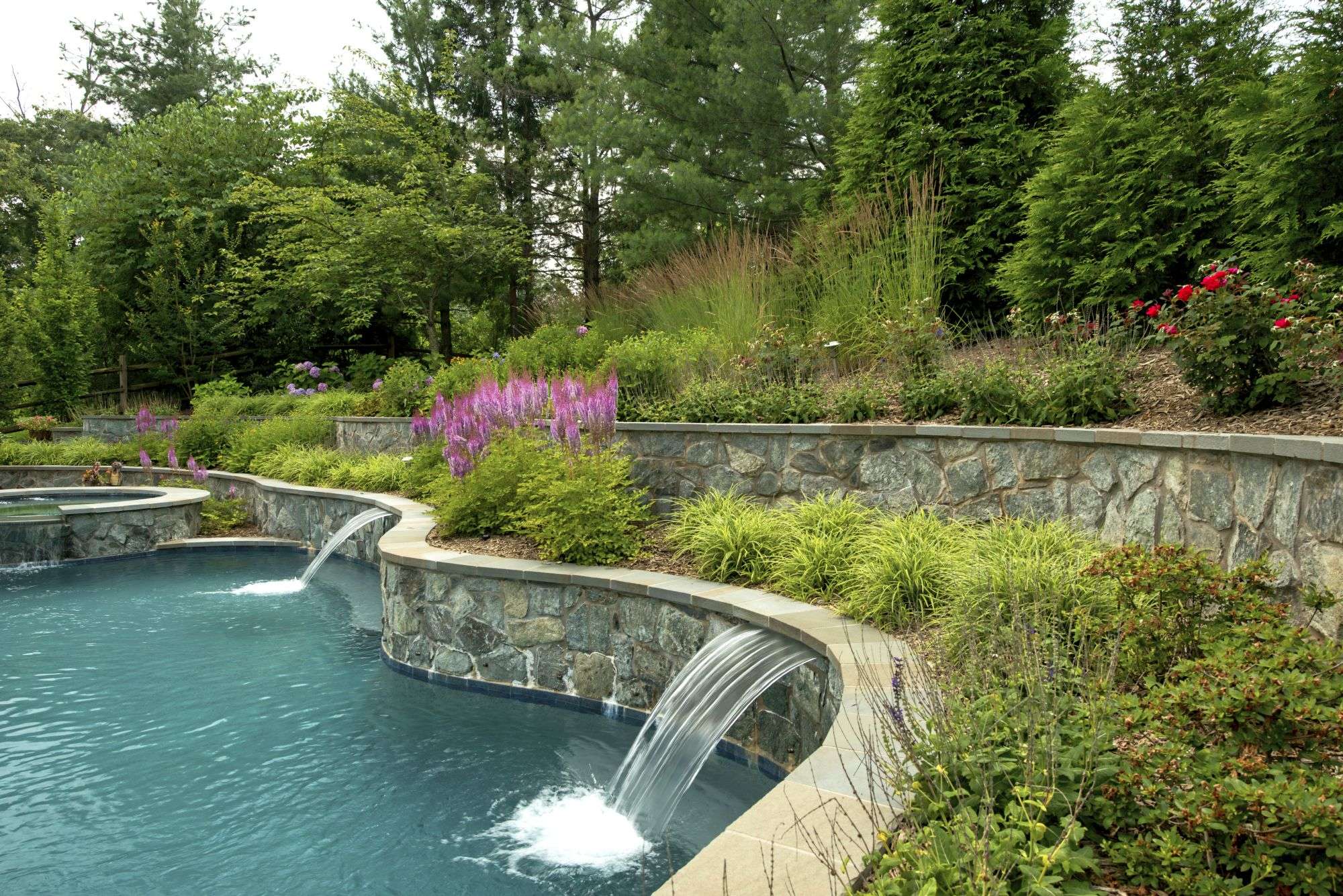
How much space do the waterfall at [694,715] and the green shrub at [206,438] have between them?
11145mm

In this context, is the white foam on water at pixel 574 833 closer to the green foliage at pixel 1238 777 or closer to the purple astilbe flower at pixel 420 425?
the green foliage at pixel 1238 777

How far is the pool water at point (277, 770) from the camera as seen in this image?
3143 mm

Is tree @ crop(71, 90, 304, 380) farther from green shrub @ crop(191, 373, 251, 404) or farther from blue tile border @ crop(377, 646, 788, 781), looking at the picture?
blue tile border @ crop(377, 646, 788, 781)

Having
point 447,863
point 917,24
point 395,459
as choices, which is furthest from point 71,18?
point 447,863

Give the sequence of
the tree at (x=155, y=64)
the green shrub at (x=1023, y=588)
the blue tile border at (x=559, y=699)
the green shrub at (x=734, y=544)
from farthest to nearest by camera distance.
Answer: the tree at (x=155, y=64), the green shrub at (x=734, y=544), the blue tile border at (x=559, y=699), the green shrub at (x=1023, y=588)

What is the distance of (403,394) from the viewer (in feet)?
37.8

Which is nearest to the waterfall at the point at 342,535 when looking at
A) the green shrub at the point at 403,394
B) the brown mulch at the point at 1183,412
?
the green shrub at the point at 403,394

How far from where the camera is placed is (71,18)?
83.3 ft

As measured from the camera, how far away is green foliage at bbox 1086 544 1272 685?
2557 millimetres

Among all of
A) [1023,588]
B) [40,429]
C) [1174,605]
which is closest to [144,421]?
[40,429]

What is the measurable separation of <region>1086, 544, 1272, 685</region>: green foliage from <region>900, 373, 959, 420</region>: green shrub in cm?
236

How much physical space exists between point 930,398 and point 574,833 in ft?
10.2

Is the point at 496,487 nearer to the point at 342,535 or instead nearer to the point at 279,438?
the point at 342,535

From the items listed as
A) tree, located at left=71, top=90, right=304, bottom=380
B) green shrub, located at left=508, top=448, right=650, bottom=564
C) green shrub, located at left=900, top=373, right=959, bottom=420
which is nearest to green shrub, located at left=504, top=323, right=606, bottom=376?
green shrub, located at left=508, top=448, right=650, bottom=564
